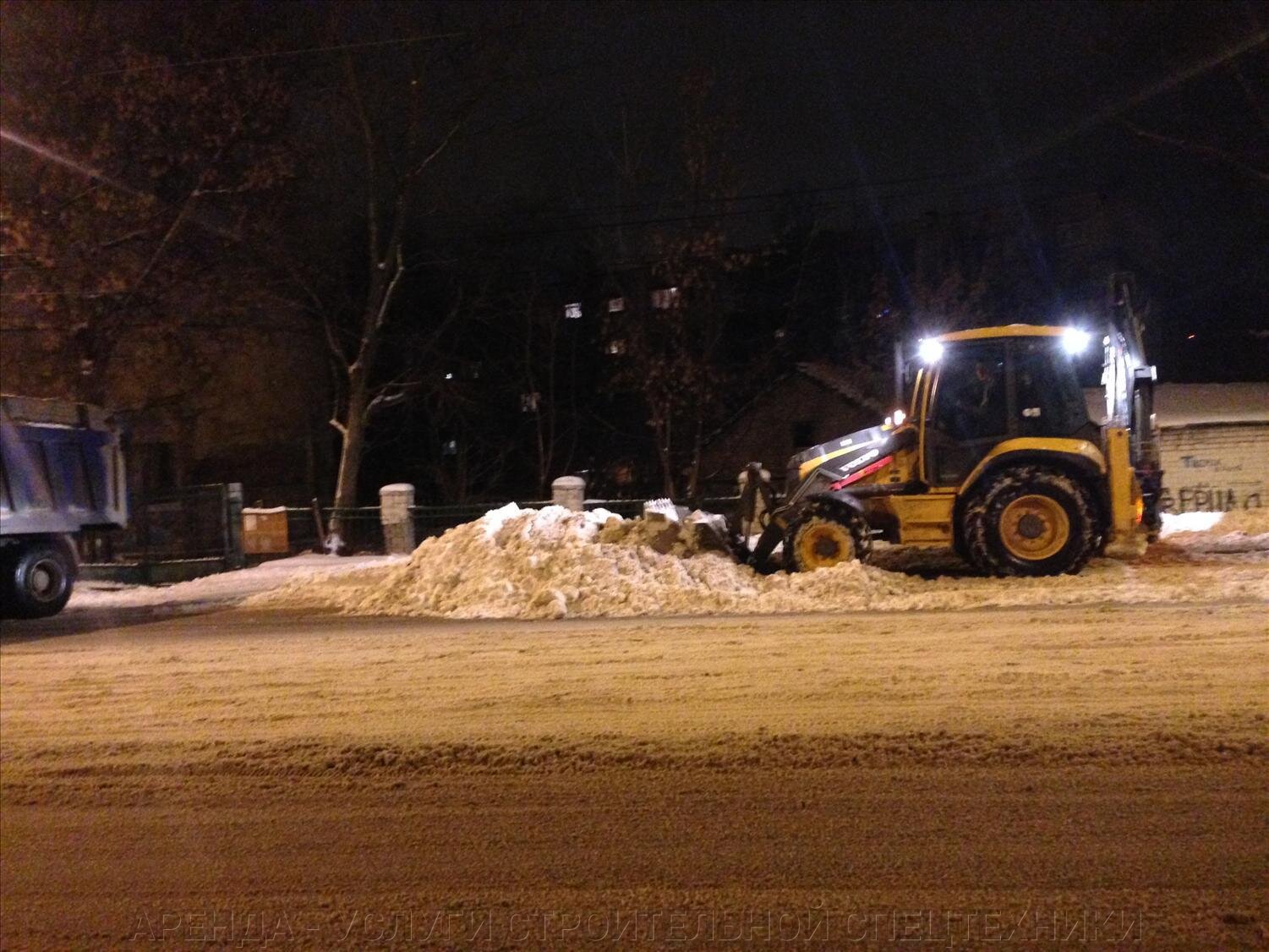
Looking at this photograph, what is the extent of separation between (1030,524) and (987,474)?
0.75 m

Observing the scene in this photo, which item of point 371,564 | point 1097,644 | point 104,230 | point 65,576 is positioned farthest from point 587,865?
point 104,230

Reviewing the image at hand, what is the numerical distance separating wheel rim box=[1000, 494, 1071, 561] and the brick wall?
12424 mm

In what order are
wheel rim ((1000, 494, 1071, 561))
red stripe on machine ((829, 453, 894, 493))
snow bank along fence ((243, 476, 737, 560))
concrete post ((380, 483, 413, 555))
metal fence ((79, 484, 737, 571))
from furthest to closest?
concrete post ((380, 483, 413, 555)) < snow bank along fence ((243, 476, 737, 560)) < metal fence ((79, 484, 737, 571)) < red stripe on machine ((829, 453, 894, 493)) < wheel rim ((1000, 494, 1071, 561))

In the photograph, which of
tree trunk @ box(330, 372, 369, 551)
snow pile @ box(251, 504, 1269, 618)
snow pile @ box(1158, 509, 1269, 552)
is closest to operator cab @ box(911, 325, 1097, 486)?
snow pile @ box(251, 504, 1269, 618)

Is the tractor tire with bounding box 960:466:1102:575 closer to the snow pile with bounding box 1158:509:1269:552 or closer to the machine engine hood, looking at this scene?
the machine engine hood

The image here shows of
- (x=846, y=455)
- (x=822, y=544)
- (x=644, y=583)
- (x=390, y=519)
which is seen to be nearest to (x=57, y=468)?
(x=390, y=519)

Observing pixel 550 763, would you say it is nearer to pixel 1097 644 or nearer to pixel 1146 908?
pixel 1146 908

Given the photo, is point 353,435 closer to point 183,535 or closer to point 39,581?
point 183,535

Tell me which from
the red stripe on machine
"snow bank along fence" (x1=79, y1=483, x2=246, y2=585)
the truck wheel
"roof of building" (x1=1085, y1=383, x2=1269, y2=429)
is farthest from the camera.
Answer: "roof of building" (x1=1085, y1=383, x2=1269, y2=429)

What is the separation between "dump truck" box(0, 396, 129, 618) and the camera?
13.8 meters

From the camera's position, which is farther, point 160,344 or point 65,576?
point 160,344

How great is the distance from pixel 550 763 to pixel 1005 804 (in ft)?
8.51

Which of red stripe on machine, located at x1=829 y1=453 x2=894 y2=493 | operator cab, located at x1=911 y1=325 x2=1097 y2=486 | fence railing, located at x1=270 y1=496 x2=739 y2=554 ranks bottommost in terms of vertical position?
fence railing, located at x1=270 y1=496 x2=739 y2=554

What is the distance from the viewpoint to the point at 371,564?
61.2 feet
